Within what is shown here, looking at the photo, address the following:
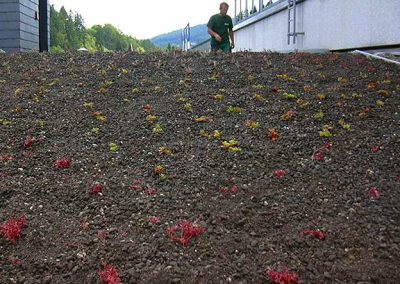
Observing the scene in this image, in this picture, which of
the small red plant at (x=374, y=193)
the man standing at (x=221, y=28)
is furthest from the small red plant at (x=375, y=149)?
the man standing at (x=221, y=28)

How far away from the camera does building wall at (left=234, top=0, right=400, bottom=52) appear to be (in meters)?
9.31

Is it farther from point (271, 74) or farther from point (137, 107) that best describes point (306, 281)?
point (271, 74)

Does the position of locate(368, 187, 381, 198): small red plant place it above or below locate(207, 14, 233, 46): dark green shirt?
below

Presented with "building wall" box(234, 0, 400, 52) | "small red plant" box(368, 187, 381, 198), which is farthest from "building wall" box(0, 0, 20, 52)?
"small red plant" box(368, 187, 381, 198)

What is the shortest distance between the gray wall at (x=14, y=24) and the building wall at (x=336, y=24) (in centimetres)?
842

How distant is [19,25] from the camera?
44.3 ft

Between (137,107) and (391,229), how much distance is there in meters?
4.02

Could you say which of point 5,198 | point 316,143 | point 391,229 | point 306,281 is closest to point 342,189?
point 391,229

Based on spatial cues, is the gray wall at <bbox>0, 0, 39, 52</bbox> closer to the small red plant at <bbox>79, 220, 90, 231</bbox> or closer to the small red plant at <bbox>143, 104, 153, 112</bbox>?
the small red plant at <bbox>143, 104, 153, 112</bbox>

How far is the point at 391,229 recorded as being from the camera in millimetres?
3656

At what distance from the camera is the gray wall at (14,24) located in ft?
43.7

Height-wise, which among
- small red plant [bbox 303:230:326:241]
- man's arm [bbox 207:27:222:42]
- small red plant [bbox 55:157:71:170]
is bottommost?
small red plant [bbox 303:230:326:241]

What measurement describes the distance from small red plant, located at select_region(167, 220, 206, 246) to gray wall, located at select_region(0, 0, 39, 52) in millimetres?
11877

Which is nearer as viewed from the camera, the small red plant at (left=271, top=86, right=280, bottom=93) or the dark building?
the small red plant at (left=271, top=86, right=280, bottom=93)
